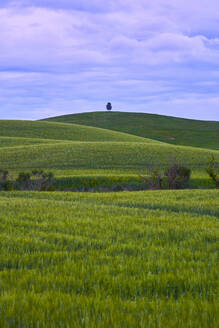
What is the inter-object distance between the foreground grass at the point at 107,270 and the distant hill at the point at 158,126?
72.5m

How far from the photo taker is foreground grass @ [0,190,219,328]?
13.2 feet

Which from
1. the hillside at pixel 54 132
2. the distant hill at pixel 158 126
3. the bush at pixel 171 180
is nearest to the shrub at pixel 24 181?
the bush at pixel 171 180

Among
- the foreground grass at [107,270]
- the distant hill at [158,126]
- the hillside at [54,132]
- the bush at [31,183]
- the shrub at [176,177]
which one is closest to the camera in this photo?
the foreground grass at [107,270]

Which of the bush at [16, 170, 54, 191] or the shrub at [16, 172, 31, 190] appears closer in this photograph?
the bush at [16, 170, 54, 191]

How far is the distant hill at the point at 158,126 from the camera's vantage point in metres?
87.6

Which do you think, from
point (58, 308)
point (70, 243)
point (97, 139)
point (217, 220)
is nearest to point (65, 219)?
point (70, 243)

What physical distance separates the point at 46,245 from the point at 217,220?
211 inches

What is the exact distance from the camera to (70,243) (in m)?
7.19

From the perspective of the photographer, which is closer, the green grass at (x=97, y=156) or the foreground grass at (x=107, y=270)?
the foreground grass at (x=107, y=270)

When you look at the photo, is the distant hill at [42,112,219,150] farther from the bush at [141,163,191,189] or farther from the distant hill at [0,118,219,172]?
the bush at [141,163,191,189]

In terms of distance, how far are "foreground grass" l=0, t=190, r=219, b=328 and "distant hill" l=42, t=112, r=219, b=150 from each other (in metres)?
72.5

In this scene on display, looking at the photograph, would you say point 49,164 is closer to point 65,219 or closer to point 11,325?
point 65,219

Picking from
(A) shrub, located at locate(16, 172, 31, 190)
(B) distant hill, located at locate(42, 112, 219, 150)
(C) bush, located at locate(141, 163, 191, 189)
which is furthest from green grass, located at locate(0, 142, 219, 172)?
(B) distant hill, located at locate(42, 112, 219, 150)

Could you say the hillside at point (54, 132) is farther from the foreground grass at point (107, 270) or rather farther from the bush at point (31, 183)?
the foreground grass at point (107, 270)
